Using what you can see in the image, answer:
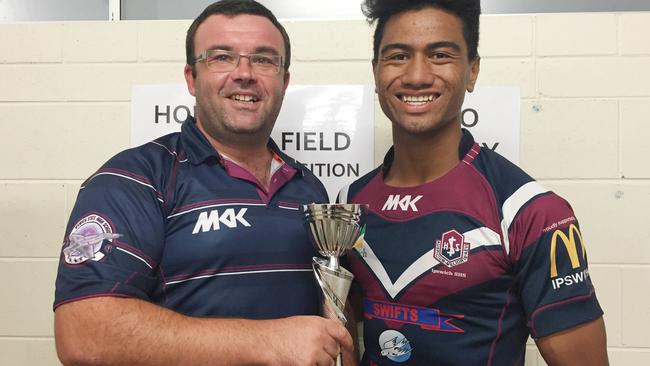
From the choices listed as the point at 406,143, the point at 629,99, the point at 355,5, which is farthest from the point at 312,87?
the point at 629,99

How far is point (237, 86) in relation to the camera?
1386 mm

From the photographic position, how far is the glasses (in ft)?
4.59

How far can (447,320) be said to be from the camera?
122 cm

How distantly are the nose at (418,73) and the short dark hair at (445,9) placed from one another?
12 centimetres

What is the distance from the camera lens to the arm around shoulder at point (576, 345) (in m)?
1.12

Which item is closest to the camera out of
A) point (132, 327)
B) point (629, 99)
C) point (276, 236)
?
point (132, 327)

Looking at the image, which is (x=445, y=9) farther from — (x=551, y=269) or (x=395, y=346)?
(x=395, y=346)

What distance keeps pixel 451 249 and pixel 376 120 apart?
723 mm

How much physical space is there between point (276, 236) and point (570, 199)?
3.31 ft

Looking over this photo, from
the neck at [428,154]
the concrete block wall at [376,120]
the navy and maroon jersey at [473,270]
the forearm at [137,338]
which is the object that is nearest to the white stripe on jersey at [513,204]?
the navy and maroon jersey at [473,270]

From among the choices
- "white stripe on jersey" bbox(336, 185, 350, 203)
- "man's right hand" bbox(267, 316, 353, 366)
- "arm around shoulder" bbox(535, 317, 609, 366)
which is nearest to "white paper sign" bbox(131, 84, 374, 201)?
"white stripe on jersey" bbox(336, 185, 350, 203)

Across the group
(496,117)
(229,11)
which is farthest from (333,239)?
(496,117)

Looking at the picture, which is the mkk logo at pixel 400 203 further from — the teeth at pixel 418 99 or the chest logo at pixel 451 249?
the teeth at pixel 418 99

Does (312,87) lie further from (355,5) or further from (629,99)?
(629,99)
